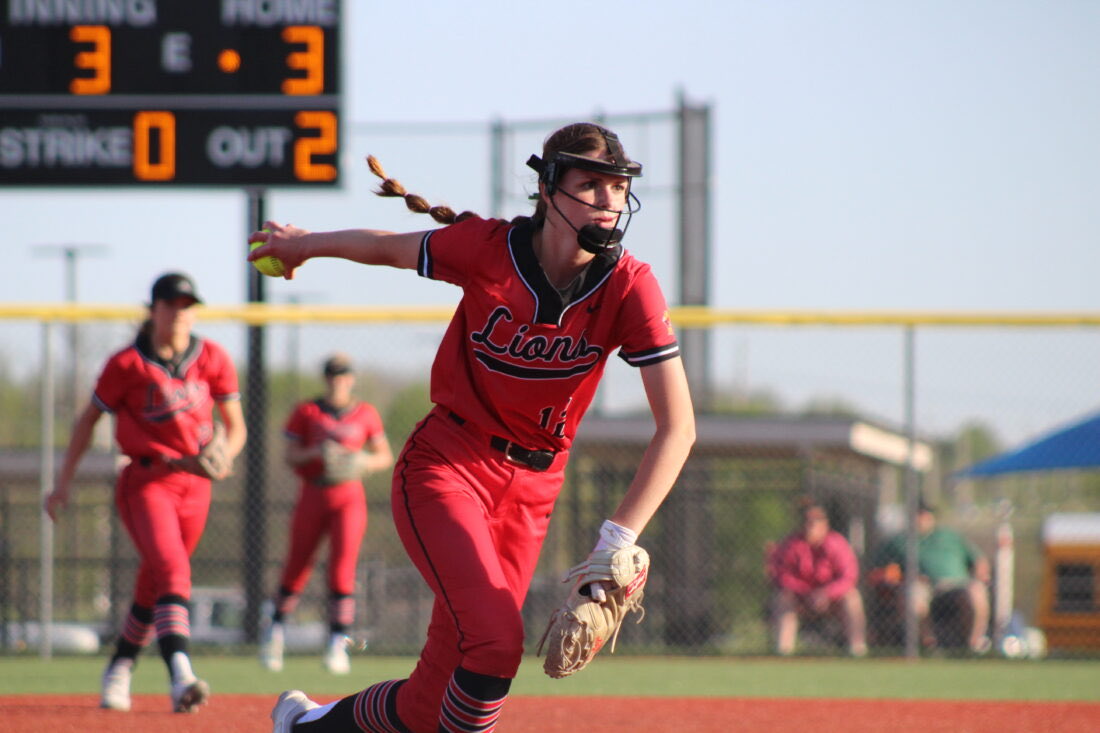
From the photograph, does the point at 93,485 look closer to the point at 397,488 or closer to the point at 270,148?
the point at 270,148

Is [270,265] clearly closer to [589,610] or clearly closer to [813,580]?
[589,610]

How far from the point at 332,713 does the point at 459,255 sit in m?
1.38

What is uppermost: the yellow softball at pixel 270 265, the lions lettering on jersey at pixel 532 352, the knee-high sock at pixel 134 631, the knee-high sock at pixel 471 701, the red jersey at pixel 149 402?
the yellow softball at pixel 270 265

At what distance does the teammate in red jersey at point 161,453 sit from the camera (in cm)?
650

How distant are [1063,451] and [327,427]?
717 cm

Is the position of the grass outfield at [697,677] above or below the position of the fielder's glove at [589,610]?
below

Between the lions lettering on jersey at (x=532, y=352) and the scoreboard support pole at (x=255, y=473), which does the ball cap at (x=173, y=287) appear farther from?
the scoreboard support pole at (x=255, y=473)

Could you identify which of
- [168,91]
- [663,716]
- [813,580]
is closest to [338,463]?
[663,716]

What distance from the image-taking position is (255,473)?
11.6m

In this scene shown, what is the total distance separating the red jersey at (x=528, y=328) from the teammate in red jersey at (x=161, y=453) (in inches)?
111

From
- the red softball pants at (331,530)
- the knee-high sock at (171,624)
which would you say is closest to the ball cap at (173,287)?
the knee-high sock at (171,624)

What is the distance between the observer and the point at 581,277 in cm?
405

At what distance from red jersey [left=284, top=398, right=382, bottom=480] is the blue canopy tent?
652 centimetres

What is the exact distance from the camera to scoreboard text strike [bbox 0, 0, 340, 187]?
419 inches
